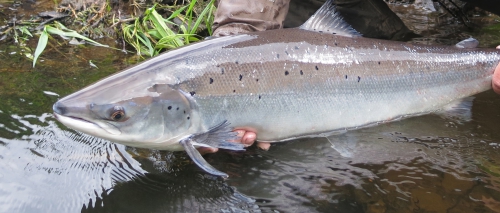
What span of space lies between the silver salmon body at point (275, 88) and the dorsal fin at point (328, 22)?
16mm

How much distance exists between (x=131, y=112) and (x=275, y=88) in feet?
3.02

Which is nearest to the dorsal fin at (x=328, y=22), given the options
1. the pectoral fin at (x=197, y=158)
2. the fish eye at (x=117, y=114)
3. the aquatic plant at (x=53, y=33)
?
the pectoral fin at (x=197, y=158)

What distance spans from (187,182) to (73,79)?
1.98 meters

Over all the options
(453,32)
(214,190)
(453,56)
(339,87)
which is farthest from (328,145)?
(453,32)

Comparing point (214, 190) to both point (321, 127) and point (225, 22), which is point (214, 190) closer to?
Result: point (321, 127)

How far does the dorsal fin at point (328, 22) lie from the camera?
313cm

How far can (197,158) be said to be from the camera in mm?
2430

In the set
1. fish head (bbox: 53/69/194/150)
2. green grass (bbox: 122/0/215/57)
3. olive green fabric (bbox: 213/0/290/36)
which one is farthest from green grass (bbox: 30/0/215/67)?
fish head (bbox: 53/69/194/150)

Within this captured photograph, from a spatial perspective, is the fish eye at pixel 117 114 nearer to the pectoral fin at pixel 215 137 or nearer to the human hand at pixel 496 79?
the pectoral fin at pixel 215 137

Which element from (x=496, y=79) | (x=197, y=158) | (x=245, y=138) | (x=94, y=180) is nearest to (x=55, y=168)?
(x=94, y=180)

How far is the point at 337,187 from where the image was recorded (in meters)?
2.59

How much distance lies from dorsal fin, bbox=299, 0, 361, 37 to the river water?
73cm

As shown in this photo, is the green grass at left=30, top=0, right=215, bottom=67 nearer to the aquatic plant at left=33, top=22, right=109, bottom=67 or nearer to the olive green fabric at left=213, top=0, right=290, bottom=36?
the aquatic plant at left=33, top=22, right=109, bottom=67

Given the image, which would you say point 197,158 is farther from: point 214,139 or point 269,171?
point 269,171
